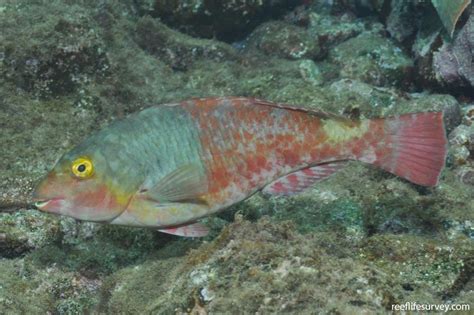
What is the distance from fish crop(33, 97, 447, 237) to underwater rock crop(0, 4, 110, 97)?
8.48ft

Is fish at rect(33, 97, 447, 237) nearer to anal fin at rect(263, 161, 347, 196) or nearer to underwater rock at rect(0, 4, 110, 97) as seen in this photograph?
anal fin at rect(263, 161, 347, 196)

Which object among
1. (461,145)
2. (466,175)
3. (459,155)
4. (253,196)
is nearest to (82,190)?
(253,196)

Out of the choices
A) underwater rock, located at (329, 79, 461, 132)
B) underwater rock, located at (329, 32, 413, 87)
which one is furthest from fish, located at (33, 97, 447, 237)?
underwater rock, located at (329, 32, 413, 87)

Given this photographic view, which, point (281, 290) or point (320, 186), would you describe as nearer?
point (281, 290)

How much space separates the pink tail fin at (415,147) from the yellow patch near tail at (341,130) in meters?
0.14

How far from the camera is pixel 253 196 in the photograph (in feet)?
15.6

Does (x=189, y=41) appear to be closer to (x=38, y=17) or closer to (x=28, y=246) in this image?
(x=38, y=17)

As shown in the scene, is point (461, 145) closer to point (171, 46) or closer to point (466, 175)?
point (466, 175)

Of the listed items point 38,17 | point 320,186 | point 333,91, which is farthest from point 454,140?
point 38,17

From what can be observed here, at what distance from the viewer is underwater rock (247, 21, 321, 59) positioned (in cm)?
902

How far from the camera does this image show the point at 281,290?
2.44m

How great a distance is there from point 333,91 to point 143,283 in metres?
3.67

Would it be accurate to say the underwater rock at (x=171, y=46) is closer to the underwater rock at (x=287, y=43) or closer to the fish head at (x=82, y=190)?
the underwater rock at (x=287, y=43)

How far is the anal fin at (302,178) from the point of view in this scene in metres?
3.47
